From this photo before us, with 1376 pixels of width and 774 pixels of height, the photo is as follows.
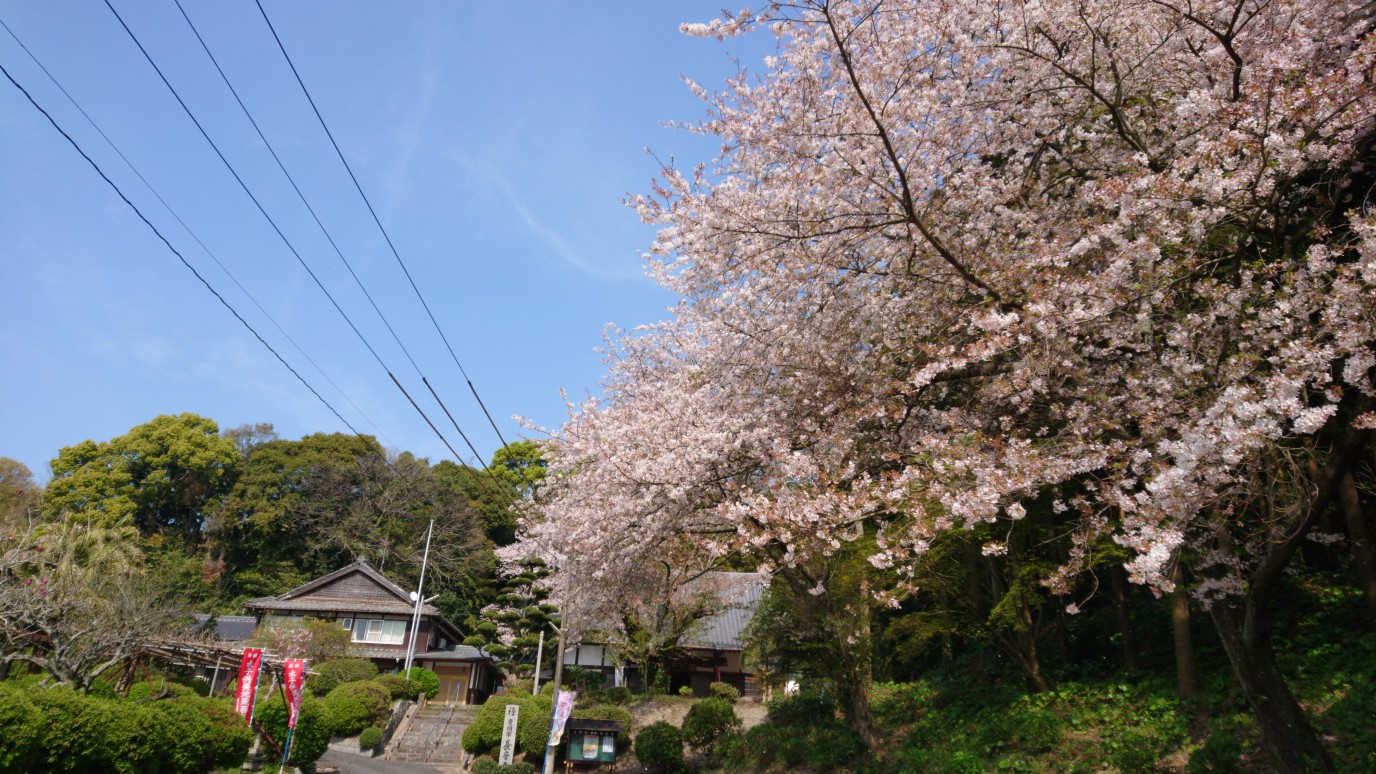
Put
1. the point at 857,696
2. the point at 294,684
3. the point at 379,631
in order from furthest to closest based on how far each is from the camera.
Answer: the point at 379,631 < the point at 294,684 < the point at 857,696

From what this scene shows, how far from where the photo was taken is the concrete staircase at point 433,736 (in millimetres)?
22688

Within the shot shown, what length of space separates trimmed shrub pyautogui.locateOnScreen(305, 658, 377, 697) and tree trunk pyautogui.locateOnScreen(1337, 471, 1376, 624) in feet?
81.9

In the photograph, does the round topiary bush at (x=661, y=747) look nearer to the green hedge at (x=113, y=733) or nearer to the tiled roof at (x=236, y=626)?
the green hedge at (x=113, y=733)

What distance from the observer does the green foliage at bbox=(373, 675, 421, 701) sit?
24844 millimetres

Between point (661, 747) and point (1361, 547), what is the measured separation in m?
14.7

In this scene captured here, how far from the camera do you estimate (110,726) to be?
A: 9906 millimetres

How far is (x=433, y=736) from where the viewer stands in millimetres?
23828

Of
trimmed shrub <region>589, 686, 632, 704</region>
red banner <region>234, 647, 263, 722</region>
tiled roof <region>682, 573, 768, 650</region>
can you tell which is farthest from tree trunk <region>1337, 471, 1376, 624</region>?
trimmed shrub <region>589, 686, 632, 704</region>

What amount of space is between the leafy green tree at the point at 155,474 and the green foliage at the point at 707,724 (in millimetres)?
32620

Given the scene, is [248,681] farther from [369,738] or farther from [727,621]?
[727,621]

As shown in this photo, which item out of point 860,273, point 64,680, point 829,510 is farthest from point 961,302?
point 64,680

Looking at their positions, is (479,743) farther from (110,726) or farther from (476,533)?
(476,533)

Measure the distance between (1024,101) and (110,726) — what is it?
13.8 meters

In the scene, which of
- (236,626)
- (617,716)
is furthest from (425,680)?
(236,626)
